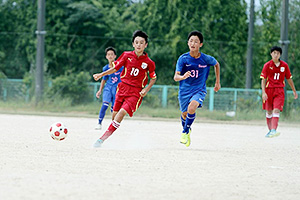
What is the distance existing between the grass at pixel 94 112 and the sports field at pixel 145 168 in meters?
8.77

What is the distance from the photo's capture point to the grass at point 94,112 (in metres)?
20.9

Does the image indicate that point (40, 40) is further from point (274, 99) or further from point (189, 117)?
point (189, 117)

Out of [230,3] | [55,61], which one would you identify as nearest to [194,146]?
[230,3]

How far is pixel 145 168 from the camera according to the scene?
746 centimetres

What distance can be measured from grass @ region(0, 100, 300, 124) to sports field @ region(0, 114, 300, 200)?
877 cm

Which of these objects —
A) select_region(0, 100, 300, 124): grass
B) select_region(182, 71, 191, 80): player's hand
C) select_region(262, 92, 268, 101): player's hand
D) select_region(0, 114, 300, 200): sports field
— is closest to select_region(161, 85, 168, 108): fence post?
select_region(0, 100, 300, 124): grass

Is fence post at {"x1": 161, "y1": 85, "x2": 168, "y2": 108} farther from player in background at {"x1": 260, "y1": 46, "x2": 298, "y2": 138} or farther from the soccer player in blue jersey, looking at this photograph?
the soccer player in blue jersey

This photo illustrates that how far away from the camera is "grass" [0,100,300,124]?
20.9 metres

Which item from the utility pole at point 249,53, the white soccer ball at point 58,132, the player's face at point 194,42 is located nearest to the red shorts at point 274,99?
the player's face at point 194,42

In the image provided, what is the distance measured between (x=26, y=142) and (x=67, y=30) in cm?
1742

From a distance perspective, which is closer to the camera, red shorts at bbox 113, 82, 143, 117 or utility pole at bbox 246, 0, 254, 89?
red shorts at bbox 113, 82, 143, 117

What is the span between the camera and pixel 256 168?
7.90 m

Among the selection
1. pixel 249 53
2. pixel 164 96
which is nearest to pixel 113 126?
pixel 164 96

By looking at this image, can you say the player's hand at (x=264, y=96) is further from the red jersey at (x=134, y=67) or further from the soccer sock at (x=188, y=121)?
the red jersey at (x=134, y=67)
